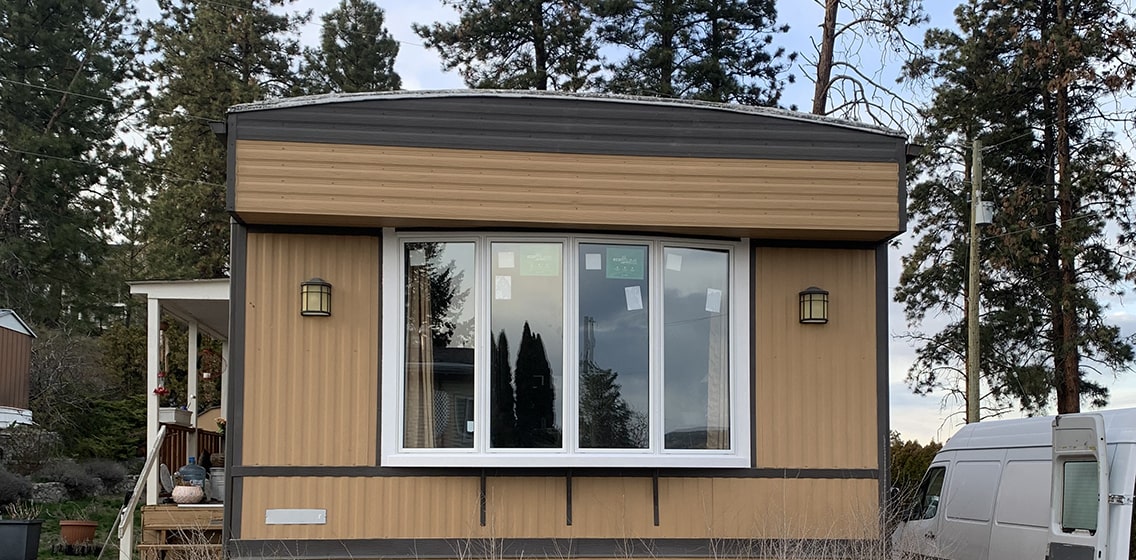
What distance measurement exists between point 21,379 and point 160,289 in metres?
8.16

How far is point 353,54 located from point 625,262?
18886 millimetres

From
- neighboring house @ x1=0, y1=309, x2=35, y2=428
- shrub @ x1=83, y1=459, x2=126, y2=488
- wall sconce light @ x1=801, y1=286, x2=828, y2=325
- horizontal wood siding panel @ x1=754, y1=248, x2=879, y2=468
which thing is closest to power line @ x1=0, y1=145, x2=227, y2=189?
shrub @ x1=83, y1=459, x2=126, y2=488

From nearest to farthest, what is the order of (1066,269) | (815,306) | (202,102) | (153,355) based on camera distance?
(815,306) < (153,355) < (1066,269) < (202,102)

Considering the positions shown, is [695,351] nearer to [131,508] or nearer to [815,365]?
[815,365]

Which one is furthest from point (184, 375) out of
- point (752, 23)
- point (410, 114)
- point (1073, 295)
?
point (410, 114)

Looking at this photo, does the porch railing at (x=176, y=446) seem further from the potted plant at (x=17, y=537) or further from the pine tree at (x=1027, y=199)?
the pine tree at (x=1027, y=199)

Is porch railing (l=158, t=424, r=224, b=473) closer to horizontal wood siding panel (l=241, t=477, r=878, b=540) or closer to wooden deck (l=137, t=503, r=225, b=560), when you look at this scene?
wooden deck (l=137, t=503, r=225, b=560)

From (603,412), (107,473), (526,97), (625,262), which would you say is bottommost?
(107,473)

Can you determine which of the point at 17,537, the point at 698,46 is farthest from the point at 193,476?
the point at 698,46

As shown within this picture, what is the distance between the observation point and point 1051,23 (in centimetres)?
2017

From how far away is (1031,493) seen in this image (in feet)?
25.3

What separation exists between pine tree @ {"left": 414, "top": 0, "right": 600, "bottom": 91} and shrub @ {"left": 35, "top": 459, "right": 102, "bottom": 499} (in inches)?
386

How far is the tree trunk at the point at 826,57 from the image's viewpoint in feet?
64.1

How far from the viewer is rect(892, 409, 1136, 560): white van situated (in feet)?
21.6
